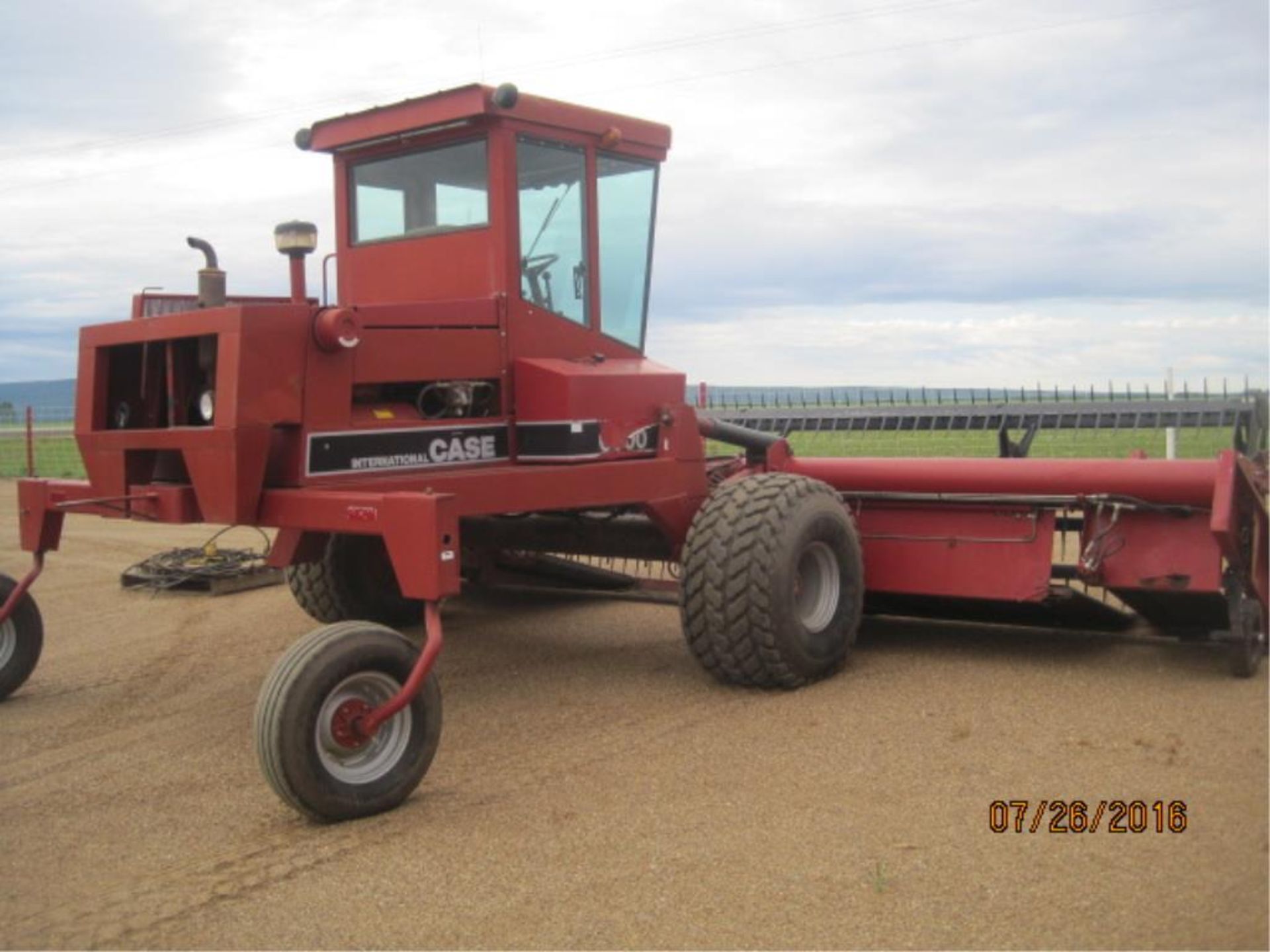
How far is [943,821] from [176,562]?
723 cm

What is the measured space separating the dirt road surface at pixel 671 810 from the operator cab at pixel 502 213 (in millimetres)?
1847

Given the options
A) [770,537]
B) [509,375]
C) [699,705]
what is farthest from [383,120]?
[699,705]

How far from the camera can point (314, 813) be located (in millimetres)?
4578

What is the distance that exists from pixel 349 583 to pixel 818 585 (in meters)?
2.82

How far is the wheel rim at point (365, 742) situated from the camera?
15.3 feet

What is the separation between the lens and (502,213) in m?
6.37

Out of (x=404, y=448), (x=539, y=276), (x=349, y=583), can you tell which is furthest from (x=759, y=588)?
(x=349, y=583)

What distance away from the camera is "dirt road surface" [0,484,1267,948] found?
3713 millimetres

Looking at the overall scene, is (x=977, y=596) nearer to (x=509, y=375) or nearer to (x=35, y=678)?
(x=509, y=375)

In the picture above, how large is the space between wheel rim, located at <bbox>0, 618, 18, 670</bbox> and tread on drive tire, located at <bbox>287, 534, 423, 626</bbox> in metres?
1.71
